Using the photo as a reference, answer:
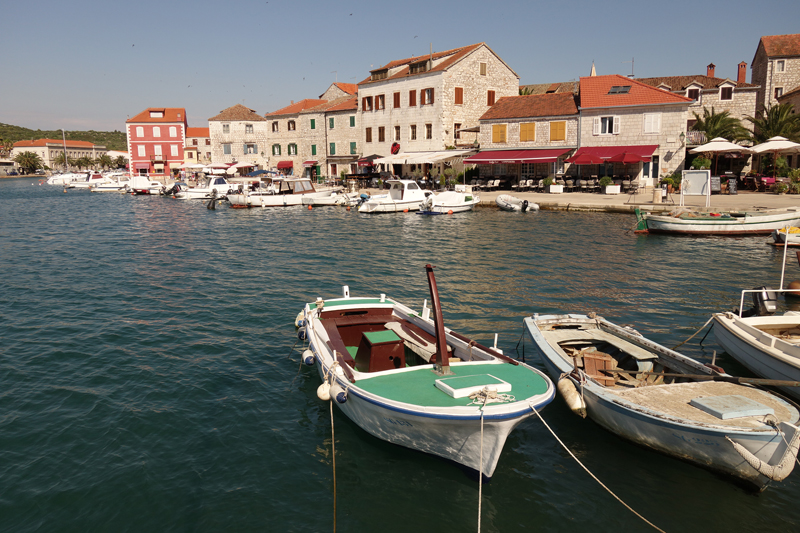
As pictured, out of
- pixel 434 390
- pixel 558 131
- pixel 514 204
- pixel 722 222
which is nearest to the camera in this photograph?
pixel 434 390

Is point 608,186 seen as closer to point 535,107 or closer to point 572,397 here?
point 535,107

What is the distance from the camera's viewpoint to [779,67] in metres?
47.4

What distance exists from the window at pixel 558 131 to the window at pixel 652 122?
5428 millimetres

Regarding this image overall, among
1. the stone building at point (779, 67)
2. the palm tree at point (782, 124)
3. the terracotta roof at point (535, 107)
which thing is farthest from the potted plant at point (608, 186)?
the stone building at point (779, 67)

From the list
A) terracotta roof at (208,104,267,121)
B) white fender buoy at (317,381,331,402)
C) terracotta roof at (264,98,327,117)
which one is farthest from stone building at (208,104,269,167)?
white fender buoy at (317,381,331,402)

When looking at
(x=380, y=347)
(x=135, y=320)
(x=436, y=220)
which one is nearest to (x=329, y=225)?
(x=436, y=220)

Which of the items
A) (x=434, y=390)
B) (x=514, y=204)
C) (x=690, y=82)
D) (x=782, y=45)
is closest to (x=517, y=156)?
(x=514, y=204)

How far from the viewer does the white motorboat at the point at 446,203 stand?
33812 millimetres

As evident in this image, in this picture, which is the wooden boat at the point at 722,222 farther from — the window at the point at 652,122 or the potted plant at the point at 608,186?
the window at the point at 652,122

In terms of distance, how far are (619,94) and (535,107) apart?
6041 mm

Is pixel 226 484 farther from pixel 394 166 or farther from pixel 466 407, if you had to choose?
pixel 394 166

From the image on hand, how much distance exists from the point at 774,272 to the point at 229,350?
Answer: 1686 cm

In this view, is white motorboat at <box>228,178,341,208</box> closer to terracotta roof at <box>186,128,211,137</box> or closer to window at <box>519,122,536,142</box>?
window at <box>519,122,536,142</box>

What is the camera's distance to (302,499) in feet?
21.0
